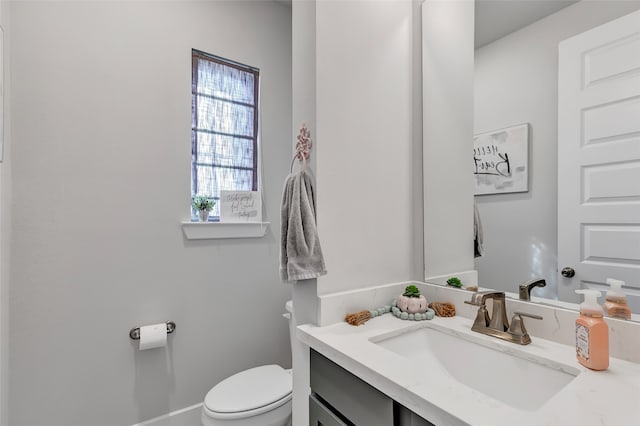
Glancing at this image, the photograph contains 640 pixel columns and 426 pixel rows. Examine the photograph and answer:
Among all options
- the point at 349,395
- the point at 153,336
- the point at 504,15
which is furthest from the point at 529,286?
the point at 153,336

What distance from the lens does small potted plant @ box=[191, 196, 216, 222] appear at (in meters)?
1.75

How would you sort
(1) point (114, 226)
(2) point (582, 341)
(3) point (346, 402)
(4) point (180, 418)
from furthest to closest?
(4) point (180, 418) < (1) point (114, 226) < (3) point (346, 402) < (2) point (582, 341)

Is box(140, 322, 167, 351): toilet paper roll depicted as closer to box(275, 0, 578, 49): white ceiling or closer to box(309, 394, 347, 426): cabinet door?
box(309, 394, 347, 426): cabinet door

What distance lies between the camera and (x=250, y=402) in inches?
52.6

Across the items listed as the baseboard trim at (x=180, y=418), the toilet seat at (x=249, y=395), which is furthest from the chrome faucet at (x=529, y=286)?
the baseboard trim at (x=180, y=418)

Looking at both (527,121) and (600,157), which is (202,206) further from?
(600,157)

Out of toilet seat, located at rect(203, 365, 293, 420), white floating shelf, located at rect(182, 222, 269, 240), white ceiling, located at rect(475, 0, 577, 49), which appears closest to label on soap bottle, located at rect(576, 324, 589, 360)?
white ceiling, located at rect(475, 0, 577, 49)

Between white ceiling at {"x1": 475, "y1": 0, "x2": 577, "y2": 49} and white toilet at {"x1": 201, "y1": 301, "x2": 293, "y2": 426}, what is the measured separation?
5.52ft

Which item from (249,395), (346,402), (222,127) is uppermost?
(222,127)

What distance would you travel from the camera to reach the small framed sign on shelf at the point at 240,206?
1.83 meters

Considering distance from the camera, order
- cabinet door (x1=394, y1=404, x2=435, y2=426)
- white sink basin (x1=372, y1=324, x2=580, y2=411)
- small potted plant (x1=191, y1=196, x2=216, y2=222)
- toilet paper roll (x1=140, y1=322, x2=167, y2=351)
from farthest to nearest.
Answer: small potted plant (x1=191, y1=196, x2=216, y2=222), toilet paper roll (x1=140, y1=322, x2=167, y2=351), white sink basin (x1=372, y1=324, x2=580, y2=411), cabinet door (x1=394, y1=404, x2=435, y2=426)

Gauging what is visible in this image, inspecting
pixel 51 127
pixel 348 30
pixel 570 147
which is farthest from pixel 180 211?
pixel 570 147

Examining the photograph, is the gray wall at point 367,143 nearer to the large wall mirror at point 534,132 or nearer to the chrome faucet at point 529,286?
the large wall mirror at point 534,132

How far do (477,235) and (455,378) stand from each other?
0.50 m
